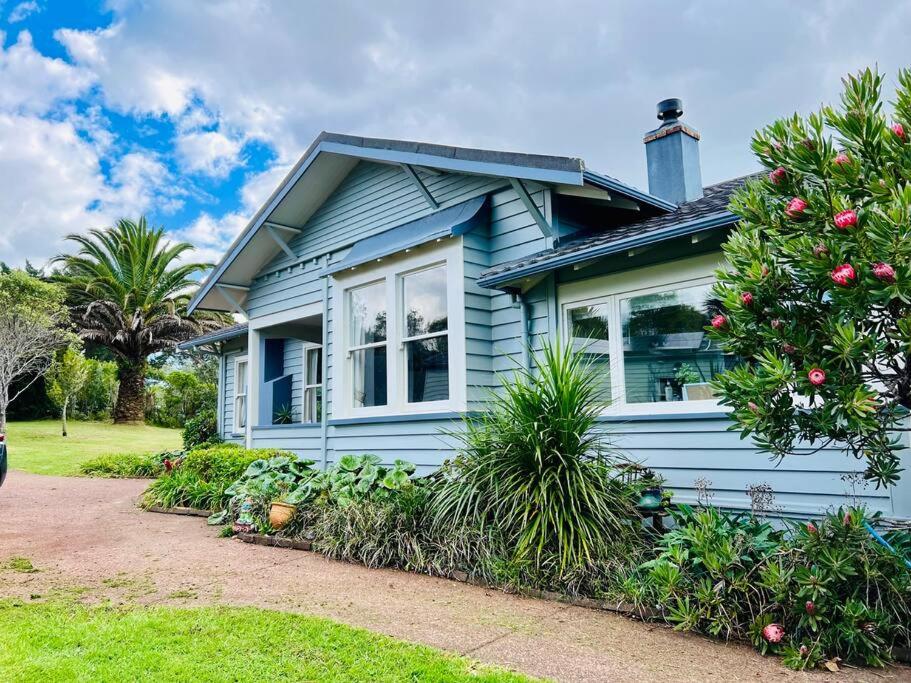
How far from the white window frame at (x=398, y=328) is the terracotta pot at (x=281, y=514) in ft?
5.51

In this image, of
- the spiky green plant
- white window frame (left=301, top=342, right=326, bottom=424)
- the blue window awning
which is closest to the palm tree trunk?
white window frame (left=301, top=342, right=326, bottom=424)

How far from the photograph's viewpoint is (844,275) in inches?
109

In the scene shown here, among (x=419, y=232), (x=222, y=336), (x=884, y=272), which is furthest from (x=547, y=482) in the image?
(x=222, y=336)

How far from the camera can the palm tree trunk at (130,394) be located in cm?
2495

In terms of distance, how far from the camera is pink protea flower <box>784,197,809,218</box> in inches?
121

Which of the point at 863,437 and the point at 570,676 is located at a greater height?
the point at 863,437

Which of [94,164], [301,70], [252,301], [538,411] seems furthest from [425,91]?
[94,164]

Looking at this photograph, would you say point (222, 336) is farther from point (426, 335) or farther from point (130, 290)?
point (130, 290)

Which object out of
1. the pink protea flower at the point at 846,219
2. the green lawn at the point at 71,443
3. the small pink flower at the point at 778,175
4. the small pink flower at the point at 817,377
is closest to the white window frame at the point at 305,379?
the green lawn at the point at 71,443

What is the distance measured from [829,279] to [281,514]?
17.8 ft

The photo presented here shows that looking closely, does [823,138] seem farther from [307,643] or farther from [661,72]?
[661,72]

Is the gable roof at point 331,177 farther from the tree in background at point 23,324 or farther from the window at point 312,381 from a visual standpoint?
the tree in background at point 23,324

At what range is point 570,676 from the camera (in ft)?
9.79

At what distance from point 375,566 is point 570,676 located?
8.44 ft
